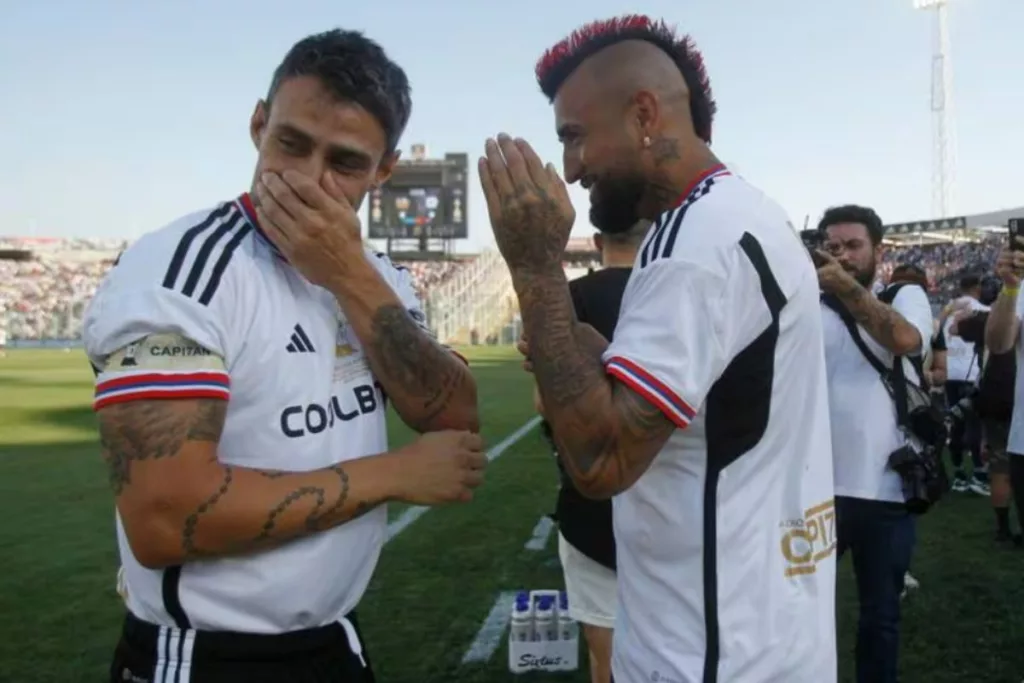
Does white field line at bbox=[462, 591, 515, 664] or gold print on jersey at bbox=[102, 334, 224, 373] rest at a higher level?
gold print on jersey at bbox=[102, 334, 224, 373]

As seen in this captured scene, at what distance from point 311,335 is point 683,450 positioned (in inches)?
31.1

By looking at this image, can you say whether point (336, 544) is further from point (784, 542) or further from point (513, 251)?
point (784, 542)

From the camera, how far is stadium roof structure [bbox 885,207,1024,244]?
2712 cm

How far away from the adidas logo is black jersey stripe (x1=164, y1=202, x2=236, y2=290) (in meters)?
0.26

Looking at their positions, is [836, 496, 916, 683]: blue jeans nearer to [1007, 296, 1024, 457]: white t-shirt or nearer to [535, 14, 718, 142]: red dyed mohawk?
[1007, 296, 1024, 457]: white t-shirt

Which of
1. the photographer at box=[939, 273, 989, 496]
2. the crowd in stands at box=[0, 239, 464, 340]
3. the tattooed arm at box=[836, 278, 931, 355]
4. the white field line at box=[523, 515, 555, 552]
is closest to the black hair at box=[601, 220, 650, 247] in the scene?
the tattooed arm at box=[836, 278, 931, 355]

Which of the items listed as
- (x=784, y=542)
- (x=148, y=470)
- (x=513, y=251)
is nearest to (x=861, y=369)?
(x=784, y=542)

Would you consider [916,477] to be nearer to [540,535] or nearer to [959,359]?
[540,535]

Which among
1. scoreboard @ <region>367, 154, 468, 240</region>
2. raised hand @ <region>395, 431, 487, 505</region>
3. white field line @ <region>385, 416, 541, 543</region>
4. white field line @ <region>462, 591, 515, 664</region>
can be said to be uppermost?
scoreboard @ <region>367, 154, 468, 240</region>

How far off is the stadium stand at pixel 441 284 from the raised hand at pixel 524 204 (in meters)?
37.0

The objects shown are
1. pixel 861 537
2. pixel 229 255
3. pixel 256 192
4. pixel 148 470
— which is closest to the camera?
pixel 148 470

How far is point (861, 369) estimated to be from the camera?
170 inches

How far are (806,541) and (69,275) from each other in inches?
2649

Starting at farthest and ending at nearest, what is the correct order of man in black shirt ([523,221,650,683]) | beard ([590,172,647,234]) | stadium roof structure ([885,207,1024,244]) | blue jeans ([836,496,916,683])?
stadium roof structure ([885,207,1024,244]) → blue jeans ([836,496,916,683]) → man in black shirt ([523,221,650,683]) → beard ([590,172,647,234])
